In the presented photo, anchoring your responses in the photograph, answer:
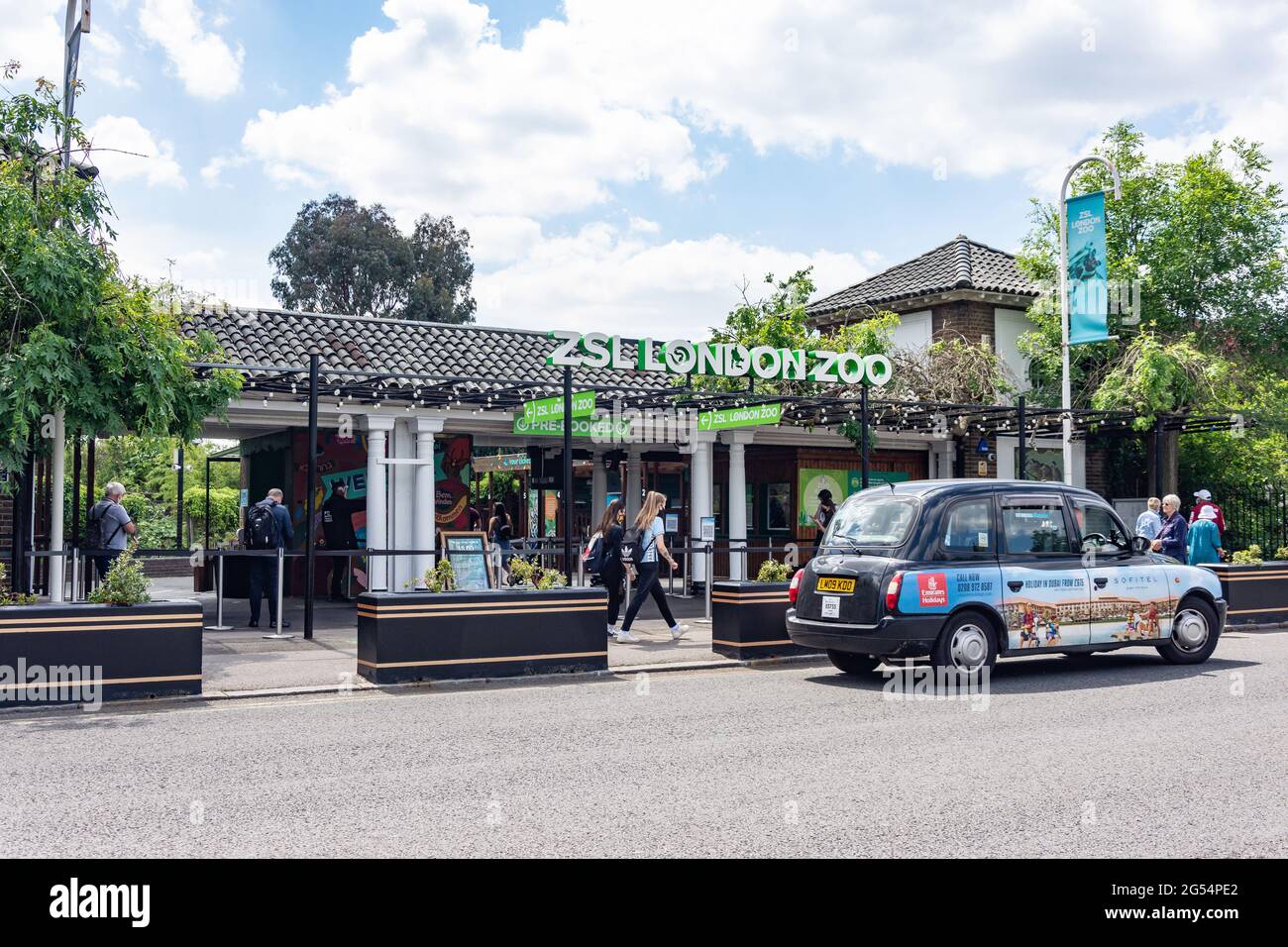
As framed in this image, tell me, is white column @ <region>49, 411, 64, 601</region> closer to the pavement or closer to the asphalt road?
the pavement

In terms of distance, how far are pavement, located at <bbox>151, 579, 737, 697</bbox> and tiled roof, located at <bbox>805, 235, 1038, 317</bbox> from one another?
11.9 metres

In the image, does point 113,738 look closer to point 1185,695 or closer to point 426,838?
point 426,838

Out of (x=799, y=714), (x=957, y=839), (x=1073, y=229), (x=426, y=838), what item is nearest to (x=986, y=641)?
(x=799, y=714)

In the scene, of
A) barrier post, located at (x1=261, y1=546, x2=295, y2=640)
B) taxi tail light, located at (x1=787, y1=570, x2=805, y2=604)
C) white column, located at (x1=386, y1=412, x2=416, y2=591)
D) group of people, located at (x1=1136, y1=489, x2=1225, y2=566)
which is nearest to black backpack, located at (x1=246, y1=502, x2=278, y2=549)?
barrier post, located at (x1=261, y1=546, x2=295, y2=640)

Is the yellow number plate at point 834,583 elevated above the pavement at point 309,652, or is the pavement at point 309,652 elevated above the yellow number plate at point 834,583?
the yellow number plate at point 834,583

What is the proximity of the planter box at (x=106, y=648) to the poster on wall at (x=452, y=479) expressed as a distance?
35.8ft

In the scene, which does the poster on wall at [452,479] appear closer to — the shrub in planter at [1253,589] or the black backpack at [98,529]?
the black backpack at [98,529]

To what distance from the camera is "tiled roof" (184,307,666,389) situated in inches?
741

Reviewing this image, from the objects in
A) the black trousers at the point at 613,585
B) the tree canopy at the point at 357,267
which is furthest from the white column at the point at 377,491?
the tree canopy at the point at 357,267

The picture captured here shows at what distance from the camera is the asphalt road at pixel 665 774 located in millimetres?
5504

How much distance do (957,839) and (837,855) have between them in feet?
2.10

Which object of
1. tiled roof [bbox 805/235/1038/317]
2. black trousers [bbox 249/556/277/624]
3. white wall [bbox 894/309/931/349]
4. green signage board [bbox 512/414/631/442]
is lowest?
black trousers [bbox 249/556/277/624]

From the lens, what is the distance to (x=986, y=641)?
35.4 feet

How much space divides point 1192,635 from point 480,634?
7.08m
